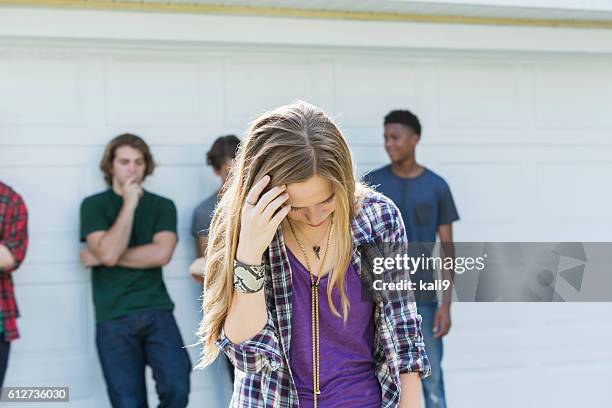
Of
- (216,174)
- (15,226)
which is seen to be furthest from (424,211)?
(15,226)

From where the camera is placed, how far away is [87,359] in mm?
5441

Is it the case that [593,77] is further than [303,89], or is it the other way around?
[593,77]

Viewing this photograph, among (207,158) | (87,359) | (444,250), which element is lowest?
(87,359)

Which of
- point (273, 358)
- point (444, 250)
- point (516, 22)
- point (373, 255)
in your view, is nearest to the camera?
point (273, 358)

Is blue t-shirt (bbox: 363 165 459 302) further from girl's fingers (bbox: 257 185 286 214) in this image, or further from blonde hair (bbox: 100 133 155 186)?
girl's fingers (bbox: 257 185 286 214)

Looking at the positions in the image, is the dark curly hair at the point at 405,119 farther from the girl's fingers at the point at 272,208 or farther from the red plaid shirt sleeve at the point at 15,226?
the girl's fingers at the point at 272,208

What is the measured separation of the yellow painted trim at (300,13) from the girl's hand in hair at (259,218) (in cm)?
347

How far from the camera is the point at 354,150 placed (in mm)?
6059

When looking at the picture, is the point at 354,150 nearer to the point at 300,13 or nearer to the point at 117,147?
the point at 300,13

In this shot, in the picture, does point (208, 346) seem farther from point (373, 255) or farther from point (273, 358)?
point (373, 255)

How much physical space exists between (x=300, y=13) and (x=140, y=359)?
7.86 feet

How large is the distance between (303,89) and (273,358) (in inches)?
154

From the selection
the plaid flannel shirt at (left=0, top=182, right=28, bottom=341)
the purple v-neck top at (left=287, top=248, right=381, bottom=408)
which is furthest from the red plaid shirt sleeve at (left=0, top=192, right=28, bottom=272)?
the purple v-neck top at (left=287, top=248, right=381, bottom=408)

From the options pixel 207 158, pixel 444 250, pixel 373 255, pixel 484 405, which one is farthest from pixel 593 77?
pixel 373 255
